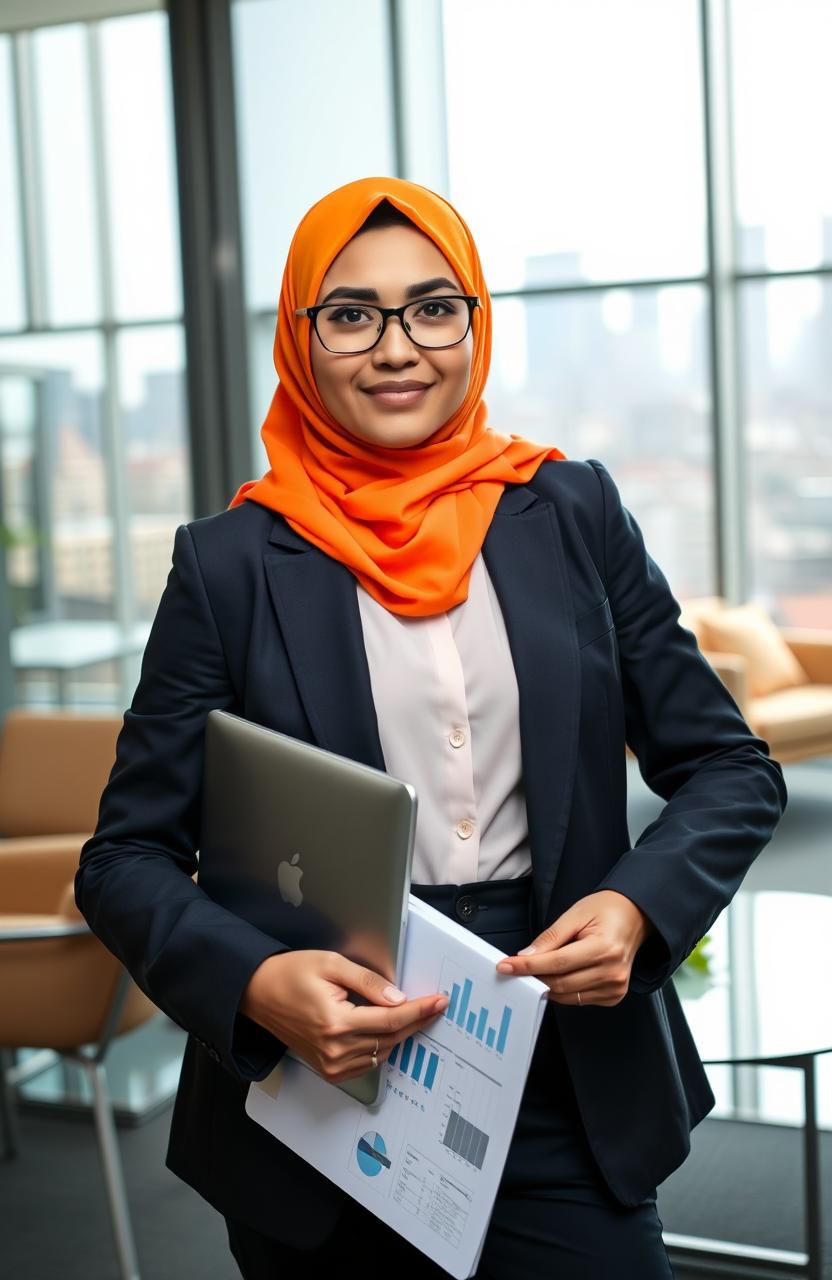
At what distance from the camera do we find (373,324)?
4.26 feet

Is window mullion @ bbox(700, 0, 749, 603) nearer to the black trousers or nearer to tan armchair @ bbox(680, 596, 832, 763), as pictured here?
tan armchair @ bbox(680, 596, 832, 763)

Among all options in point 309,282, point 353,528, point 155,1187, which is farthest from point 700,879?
point 155,1187

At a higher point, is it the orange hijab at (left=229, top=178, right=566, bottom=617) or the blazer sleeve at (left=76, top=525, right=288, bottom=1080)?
the orange hijab at (left=229, top=178, right=566, bottom=617)

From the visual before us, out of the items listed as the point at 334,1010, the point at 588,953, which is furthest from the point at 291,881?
the point at 588,953

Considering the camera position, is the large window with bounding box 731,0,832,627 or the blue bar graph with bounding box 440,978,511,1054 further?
the large window with bounding box 731,0,832,627

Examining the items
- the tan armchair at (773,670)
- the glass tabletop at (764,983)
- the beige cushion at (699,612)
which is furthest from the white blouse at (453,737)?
the beige cushion at (699,612)

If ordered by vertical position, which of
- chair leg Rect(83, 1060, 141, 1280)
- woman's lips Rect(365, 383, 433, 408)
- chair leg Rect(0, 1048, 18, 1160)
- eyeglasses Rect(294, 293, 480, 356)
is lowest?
chair leg Rect(0, 1048, 18, 1160)

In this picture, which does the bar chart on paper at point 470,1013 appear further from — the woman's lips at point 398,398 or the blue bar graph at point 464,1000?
the woman's lips at point 398,398

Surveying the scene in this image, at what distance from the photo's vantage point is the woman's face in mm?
1294

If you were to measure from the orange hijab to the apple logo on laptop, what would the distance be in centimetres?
26

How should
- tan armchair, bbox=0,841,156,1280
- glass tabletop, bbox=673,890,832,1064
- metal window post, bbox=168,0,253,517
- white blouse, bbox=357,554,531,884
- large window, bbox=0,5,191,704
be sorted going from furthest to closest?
large window, bbox=0,5,191,704
metal window post, bbox=168,0,253,517
tan armchair, bbox=0,841,156,1280
glass tabletop, bbox=673,890,832,1064
white blouse, bbox=357,554,531,884

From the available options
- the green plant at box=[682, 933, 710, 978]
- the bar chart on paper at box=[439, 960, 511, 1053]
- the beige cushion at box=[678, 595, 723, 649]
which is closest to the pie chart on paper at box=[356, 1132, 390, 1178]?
the bar chart on paper at box=[439, 960, 511, 1053]

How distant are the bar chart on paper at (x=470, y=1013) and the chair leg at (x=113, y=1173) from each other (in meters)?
1.73

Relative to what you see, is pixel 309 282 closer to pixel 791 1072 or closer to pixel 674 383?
pixel 791 1072
